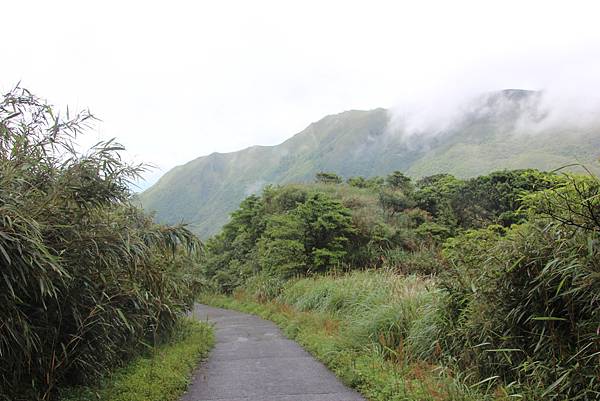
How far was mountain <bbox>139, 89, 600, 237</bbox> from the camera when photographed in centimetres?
5981

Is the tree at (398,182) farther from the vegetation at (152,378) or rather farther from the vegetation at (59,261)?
the vegetation at (59,261)

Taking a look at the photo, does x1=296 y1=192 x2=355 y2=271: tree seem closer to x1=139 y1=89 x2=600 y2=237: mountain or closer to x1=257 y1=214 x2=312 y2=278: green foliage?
x1=257 y1=214 x2=312 y2=278: green foliage

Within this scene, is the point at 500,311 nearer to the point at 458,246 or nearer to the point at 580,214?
the point at 580,214

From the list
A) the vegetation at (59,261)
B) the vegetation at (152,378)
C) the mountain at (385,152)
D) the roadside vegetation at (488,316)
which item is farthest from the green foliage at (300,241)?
the mountain at (385,152)

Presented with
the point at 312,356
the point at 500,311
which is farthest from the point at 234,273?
the point at 500,311

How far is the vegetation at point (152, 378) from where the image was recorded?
534 cm

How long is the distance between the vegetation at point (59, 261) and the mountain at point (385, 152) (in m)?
49.5

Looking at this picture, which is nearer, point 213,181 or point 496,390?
point 496,390

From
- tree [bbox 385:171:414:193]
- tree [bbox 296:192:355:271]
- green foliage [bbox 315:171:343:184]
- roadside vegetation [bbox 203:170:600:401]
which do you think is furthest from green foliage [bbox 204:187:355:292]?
tree [bbox 385:171:414:193]

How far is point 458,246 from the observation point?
23.1ft

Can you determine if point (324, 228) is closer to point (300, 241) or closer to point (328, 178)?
point (300, 241)

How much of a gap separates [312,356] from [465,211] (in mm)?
18701

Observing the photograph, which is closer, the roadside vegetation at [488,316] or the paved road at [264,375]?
the roadside vegetation at [488,316]

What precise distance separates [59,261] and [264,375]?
364 cm
